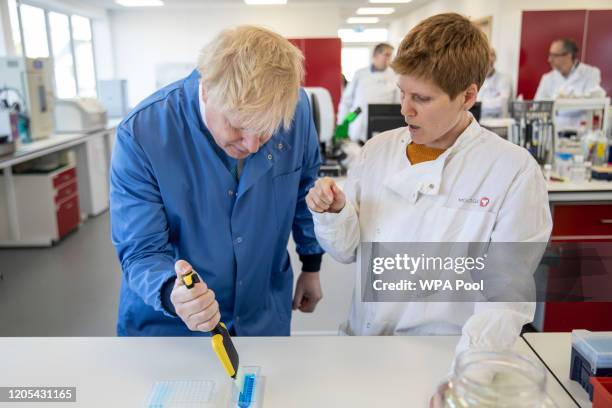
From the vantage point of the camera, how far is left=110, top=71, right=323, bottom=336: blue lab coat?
1.23 meters

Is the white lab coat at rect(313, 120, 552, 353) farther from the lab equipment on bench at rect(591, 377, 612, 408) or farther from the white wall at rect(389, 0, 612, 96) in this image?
the white wall at rect(389, 0, 612, 96)

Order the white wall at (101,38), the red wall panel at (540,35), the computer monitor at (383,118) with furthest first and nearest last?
the white wall at (101,38) → the red wall panel at (540,35) → the computer monitor at (383,118)

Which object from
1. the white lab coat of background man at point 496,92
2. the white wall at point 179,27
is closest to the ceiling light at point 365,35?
the white wall at point 179,27

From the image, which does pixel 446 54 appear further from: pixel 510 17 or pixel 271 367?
pixel 510 17

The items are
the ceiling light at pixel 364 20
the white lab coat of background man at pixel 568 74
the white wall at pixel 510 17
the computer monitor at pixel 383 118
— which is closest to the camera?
the computer monitor at pixel 383 118

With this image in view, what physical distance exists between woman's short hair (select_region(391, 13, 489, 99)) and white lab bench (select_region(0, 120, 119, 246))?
3.48 m

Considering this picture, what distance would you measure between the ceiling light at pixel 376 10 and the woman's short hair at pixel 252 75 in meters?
10.2

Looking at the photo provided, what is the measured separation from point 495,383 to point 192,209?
32.2 inches

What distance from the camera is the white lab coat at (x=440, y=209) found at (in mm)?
1178

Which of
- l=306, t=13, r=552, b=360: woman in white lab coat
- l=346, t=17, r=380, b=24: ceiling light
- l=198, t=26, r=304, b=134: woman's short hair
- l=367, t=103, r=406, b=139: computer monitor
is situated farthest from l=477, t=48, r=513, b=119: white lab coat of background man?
l=346, t=17, r=380, b=24: ceiling light

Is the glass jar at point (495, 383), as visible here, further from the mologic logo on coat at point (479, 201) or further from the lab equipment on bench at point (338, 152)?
the lab equipment on bench at point (338, 152)

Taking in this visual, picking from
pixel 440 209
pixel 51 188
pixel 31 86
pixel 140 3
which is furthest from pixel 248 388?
pixel 140 3

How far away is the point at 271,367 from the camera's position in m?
1.13

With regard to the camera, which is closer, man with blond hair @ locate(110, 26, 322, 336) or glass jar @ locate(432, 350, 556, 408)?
glass jar @ locate(432, 350, 556, 408)
